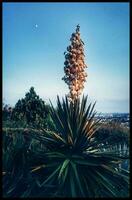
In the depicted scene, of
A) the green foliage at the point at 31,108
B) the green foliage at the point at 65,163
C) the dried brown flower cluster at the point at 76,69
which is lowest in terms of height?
the green foliage at the point at 65,163

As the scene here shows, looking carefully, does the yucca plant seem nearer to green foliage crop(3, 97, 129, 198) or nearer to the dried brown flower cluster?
green foliage crop(3, 97, 129, 198)

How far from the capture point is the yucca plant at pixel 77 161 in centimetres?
417

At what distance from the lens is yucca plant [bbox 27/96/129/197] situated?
13.7 feet

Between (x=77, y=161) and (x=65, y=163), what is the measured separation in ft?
0.67

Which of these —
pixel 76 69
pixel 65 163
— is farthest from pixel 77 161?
pixel 76 69

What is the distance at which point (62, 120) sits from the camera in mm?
5094

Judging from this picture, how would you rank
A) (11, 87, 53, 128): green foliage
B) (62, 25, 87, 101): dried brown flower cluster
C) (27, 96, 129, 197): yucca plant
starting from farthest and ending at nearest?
1. (11, 87, 53, 128): green foliage
2. (62, 25, 87, 101): dried brown flower cluster
3. (27, 96, 129, 197): yucca plant

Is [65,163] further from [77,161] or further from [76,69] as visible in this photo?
[76,69]

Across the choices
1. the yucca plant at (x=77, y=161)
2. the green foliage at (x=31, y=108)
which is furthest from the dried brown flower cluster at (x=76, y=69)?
Answer: the green foliage at (x=31, y=108)

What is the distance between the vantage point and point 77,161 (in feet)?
14.4

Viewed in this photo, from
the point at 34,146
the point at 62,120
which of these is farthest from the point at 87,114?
the point at 34,146

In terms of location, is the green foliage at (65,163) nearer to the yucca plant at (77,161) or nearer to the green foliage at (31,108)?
the yucca plant at (77,161)

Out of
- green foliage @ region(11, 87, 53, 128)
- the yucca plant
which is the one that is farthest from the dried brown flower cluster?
green foliage @ region(11, 87, 53, 128)

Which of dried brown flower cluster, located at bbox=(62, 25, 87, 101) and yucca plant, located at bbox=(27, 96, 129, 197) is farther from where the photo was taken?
dried brown flower cluster, located at bbox=(62, 25, 87, 101)
